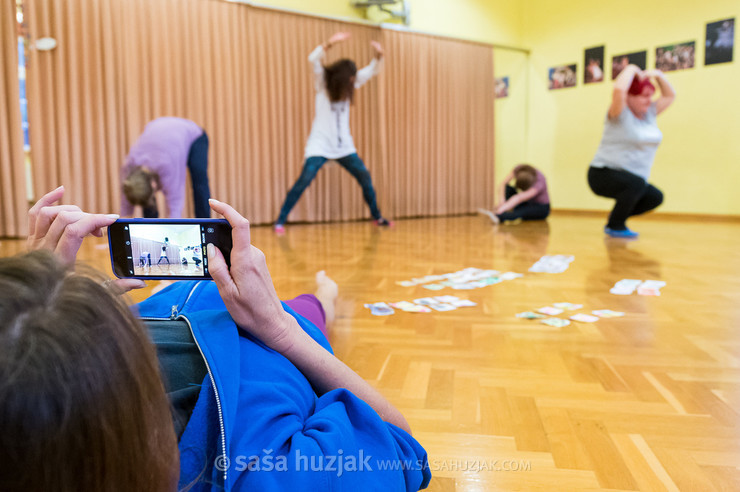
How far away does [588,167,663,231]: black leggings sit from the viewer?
13.4ft

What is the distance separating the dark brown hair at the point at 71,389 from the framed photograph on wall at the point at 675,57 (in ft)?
21.5

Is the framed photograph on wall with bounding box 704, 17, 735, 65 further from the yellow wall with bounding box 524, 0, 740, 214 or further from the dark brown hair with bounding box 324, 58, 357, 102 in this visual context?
the dark brown hair with bounding box 324, 58, 357, 102

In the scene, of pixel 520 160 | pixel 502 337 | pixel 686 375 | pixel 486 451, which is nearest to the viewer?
pixel 486 451

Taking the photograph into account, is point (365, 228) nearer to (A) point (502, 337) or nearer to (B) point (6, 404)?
(A) point (502, 337)

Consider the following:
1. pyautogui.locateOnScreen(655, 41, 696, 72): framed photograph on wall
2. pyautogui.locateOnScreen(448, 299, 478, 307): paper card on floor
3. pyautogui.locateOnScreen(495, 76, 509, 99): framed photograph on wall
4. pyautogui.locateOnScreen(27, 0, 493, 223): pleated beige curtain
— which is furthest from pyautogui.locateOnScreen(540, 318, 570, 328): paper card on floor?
pyautogui.locateOnScreen(495, 76, 509, 99): framed photograph on wall

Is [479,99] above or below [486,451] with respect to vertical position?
above

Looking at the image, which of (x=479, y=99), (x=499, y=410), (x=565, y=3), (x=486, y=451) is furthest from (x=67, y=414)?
(x=565, y=3)

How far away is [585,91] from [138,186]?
5.47 meters

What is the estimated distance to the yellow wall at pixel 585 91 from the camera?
5512mm

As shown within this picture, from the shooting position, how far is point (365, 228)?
5.11 metres

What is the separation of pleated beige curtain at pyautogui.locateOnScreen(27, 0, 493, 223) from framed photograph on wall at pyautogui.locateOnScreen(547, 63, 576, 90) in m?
0.76

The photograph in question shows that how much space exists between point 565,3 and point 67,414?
7.50m

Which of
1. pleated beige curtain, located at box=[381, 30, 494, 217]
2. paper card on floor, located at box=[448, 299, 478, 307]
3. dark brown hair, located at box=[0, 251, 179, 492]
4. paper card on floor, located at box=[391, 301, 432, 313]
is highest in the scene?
pleated beige curtain, located at box=[381, 30, 494, 217]

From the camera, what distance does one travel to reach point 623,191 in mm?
4129
